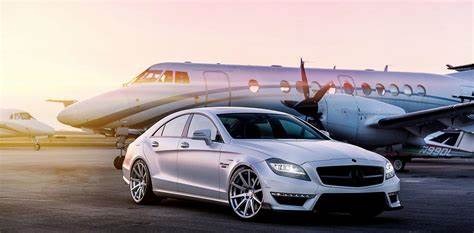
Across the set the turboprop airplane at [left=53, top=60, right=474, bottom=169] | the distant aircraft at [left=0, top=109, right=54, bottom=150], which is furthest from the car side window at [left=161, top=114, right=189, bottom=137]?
the distant aircraft at [left=0, top=109, right=54, bottom=150]

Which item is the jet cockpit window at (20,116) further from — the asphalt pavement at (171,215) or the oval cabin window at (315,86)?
the asphalt pavement at (171,215)

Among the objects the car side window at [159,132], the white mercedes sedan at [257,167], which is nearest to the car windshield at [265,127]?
the white mercedes sedan at [257,167]

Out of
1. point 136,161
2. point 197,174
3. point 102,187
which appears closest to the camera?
point 197,174

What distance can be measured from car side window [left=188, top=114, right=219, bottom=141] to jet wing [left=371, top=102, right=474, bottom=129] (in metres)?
12.0

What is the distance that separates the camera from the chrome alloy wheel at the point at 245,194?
9.32 m

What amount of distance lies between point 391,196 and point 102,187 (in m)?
6.93

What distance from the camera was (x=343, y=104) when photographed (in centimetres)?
2241

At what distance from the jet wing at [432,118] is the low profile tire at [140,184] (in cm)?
1204

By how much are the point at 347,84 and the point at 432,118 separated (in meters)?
6.18

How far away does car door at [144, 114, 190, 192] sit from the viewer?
1090 centimetres

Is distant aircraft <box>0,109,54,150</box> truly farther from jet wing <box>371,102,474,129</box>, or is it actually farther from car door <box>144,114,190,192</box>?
car door <box>144,114,190,192</box>

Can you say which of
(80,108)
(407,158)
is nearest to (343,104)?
(407,158)

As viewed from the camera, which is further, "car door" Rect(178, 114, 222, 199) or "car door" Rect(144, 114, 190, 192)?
"car door" Rect(144, 114, 190, 192)

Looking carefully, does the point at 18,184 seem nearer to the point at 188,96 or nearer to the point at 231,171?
the point at 231,171
